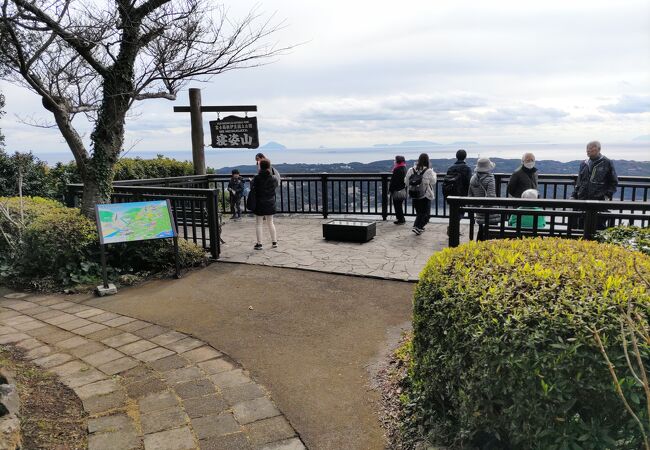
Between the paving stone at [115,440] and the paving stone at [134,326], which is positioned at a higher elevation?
the paving stone at [134,326]

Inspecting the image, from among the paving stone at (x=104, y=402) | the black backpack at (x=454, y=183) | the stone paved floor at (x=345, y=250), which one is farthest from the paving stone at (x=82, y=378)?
the black backpack at (x=454, y=183)

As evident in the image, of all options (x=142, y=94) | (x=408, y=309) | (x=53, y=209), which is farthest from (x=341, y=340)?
(x=53, y=209)

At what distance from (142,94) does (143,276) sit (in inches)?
110

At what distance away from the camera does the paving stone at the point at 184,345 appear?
4.09m

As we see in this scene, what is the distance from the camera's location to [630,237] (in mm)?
3621

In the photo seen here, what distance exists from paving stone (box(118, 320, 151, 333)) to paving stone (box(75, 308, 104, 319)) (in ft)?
1.98

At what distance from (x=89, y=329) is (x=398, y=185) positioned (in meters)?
6.56

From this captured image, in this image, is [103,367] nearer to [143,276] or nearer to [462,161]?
[143,276]

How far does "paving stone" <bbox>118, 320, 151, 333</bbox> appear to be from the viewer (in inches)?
181

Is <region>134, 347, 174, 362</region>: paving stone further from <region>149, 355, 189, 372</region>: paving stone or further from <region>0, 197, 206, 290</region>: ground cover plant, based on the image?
<region>0, 197, 206, 290</region>: ground cover plant

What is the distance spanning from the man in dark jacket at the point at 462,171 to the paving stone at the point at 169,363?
6302mm

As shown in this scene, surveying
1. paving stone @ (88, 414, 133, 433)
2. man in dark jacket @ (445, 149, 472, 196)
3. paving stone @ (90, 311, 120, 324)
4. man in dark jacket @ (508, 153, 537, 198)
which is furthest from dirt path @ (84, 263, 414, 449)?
man in dark jacket @ (445, 149, 472, 196)

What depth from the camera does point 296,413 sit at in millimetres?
3096

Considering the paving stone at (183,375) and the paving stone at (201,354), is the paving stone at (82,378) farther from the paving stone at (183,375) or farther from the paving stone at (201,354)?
the paving stone at (201,354)
